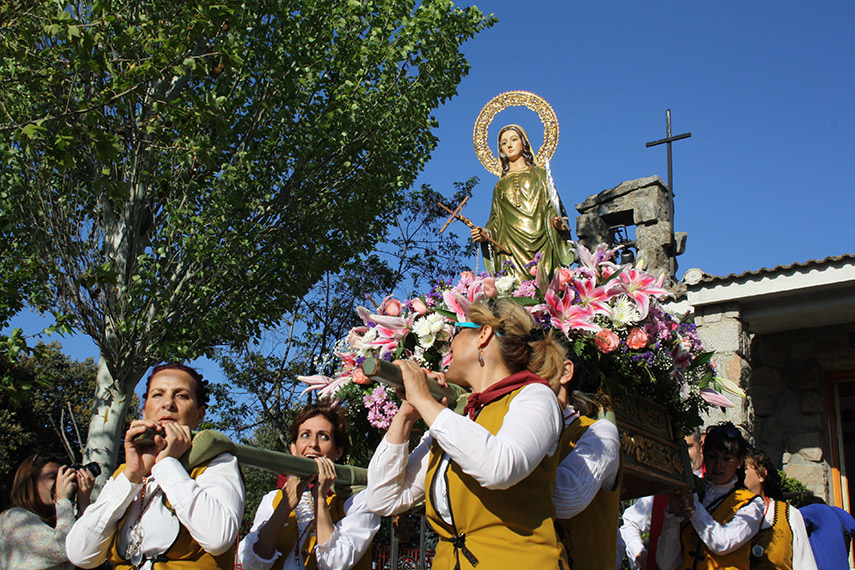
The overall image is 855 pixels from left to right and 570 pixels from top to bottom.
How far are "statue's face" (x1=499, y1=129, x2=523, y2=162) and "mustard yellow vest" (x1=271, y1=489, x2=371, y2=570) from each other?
517 cm

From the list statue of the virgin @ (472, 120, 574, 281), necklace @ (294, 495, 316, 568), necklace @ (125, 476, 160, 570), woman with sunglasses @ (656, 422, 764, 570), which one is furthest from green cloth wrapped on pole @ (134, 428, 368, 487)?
statue of the virgin @ (472, 120, 574, 281)

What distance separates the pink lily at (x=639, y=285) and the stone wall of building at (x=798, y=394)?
6.04m

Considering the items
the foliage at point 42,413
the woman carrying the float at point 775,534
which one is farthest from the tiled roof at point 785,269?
the foliage at point 42,413

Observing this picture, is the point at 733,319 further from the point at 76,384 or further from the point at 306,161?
the point at 76,384

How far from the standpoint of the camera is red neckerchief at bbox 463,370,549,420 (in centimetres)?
219

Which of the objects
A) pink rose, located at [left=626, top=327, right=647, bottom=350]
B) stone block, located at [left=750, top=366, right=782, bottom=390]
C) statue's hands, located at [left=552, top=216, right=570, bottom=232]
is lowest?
pink rose, located at [left=626, top=327, right=647, bottom=350]

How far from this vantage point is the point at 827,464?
852cm

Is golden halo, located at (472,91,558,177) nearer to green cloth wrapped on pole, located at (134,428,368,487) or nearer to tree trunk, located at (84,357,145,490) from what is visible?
tree trunk, located at (84,357,145,490)

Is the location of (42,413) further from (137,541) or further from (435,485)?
(435,485)

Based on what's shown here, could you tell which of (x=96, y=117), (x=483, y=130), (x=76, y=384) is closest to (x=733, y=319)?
(x=483, y=130)

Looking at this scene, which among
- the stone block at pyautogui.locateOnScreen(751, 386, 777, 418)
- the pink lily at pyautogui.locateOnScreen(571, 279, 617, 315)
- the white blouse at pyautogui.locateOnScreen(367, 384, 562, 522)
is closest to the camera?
the white blouse at pyautogui.locateOnScreen(367, 384, 562, 522)

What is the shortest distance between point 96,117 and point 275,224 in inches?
182

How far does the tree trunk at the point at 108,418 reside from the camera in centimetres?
798

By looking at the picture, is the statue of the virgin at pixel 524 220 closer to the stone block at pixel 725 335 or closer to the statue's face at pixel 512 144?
the statue's face at pixel 512 144
